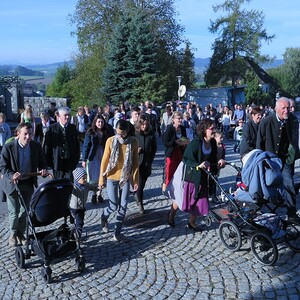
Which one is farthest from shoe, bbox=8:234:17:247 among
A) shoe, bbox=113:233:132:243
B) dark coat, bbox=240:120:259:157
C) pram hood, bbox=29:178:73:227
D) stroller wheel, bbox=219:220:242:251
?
dark coat, bbox=240:120:259:157

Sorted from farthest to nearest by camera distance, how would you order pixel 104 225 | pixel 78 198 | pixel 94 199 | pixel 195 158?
pixel 94 199
pixel 104 225
pixel 195 158
pixel 78 198

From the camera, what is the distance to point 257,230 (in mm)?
5176

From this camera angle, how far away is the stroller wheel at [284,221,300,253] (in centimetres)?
528

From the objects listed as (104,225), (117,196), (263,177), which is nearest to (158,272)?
(117,196)

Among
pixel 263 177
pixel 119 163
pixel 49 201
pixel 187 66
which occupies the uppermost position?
pixel 187 66

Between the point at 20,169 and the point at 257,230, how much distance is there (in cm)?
321

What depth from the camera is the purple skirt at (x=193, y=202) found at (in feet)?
20.5

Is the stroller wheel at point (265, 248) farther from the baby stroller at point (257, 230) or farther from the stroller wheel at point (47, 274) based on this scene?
the stroller wheel at point (47, 274)

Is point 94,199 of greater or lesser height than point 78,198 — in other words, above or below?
below

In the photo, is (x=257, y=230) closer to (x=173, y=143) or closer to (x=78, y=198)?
(x=78, y=198)

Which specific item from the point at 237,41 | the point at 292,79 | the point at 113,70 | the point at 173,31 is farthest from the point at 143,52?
the point at 292,79

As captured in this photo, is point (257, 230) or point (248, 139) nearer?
point (257, 230)

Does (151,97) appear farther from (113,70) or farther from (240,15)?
(240,15)

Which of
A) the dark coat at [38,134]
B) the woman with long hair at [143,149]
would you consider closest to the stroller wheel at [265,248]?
the woman with long hair at [143,149]
